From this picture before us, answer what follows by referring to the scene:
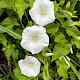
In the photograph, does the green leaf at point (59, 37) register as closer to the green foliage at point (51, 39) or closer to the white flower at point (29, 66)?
the green foliage at point (51, 39)

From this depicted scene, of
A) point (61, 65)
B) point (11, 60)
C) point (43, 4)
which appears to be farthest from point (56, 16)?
point (11, 60)

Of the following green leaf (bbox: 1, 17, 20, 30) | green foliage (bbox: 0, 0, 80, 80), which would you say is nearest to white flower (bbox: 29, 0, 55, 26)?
green foliage (bbox: 0, 0, 80, 80)

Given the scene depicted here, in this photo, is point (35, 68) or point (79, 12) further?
point (79, 12)

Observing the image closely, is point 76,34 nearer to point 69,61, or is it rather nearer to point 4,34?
point 69,61

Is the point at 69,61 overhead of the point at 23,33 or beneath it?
beneath

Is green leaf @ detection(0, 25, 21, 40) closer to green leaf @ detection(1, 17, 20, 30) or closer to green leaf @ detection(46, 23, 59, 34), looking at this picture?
green leaf @ detection(1, 17, 20, 30)

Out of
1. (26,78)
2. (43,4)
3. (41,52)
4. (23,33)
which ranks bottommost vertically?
(26,78)
